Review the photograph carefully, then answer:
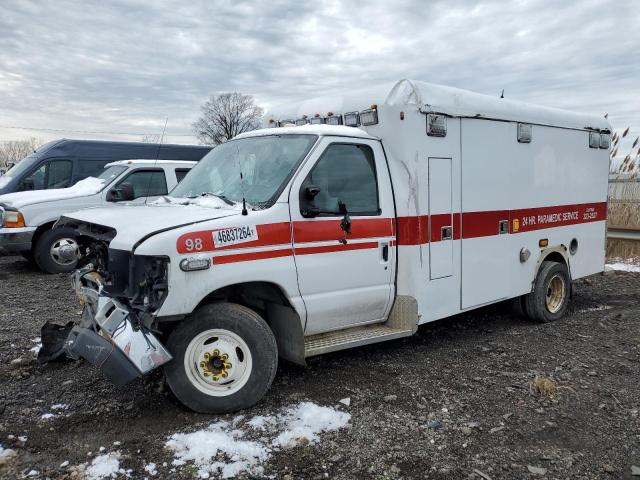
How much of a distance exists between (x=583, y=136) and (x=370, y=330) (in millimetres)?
4327

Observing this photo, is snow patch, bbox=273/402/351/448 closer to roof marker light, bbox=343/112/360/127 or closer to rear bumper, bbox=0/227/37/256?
roof marker light, bbox=343/112/360/127

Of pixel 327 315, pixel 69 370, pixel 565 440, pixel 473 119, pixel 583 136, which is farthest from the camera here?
pixel 583 136

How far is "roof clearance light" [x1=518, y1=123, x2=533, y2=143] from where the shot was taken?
651 centimetres

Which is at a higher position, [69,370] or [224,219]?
[224,219]

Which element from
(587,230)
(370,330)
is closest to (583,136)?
(587,230)

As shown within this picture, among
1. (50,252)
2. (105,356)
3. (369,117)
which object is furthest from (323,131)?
(50,252)

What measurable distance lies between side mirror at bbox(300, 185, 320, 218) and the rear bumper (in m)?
7.01

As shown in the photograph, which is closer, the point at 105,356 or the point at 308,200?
the point at 105,356

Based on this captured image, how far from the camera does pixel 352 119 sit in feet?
18.4

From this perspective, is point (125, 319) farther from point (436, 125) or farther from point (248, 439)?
point (436, 125)

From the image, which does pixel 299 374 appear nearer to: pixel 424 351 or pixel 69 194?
pixel 424 351

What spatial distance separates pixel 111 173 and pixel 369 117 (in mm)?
7025

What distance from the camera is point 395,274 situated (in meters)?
5.35

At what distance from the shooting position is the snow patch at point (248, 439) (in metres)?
3.66
